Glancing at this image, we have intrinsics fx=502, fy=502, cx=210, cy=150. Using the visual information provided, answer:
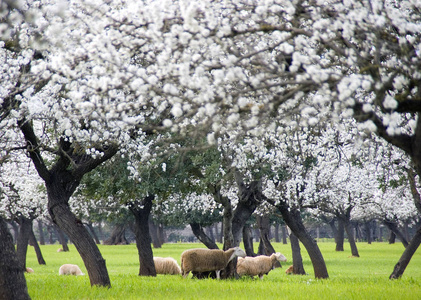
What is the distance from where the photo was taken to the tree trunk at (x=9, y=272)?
9.38 metres

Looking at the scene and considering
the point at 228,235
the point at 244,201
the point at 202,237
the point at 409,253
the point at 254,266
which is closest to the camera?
the point at 409,253

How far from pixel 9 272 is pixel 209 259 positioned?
9547 millimetres

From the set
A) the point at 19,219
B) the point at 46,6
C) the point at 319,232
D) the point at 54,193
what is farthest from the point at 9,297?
the point at 319,232

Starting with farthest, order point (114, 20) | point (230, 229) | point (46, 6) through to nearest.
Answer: point (230, 229) → point (46, 6) → point (114, 20)

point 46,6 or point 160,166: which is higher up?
point 46,6

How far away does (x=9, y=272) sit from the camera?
9469 millimetres

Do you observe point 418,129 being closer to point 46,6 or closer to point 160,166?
point 46,6

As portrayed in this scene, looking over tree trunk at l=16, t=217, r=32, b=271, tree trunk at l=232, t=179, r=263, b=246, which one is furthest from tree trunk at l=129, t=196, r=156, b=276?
tree trunk at l=16, t=217, r=32, b=271

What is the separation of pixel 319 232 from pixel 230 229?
10304cm

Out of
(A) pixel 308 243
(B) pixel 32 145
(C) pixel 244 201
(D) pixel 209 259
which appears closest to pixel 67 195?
(B) pixel 32 145

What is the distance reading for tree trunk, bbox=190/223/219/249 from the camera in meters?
32.8

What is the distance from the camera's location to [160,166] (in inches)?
691

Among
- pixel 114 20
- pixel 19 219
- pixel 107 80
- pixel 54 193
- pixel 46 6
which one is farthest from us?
pixel 19 219

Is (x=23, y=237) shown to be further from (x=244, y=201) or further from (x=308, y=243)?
(x=308, y=243)
